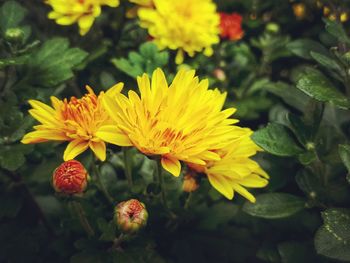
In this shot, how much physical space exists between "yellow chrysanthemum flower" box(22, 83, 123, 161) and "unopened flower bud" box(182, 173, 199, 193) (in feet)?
0.77

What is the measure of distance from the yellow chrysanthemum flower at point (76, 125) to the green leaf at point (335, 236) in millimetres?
422

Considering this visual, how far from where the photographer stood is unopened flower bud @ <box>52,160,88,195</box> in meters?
1.00

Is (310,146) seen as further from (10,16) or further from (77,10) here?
(10,16)

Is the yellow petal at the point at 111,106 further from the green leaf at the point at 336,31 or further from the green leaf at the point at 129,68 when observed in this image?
the green leaf at the point at 336,31


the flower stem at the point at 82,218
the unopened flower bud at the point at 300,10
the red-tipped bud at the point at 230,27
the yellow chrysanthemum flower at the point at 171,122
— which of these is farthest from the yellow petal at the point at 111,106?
the unopened flower bud at the point at 300,10

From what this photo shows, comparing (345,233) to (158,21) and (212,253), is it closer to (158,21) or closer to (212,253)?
(212,253)

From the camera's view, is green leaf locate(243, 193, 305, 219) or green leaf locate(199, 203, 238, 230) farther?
green leaf locate(199, 203, 238, 230)

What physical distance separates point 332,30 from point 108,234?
612mm

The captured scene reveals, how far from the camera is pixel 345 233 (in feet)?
3.45

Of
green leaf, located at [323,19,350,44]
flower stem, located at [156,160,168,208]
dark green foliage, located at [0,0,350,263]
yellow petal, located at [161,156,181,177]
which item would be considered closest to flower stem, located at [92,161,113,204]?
dark green foliage, located at [0,0,350,263]

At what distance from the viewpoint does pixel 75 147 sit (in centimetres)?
101

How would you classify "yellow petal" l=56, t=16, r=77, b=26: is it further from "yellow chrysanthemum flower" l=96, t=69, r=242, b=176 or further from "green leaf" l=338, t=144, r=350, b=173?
"green leaf" l=338, t=144, r=350, b=173

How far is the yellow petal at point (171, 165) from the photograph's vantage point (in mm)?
951

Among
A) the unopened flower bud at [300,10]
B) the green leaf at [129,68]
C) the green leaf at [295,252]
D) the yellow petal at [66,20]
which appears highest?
the unopened flower bud at [300,10]
